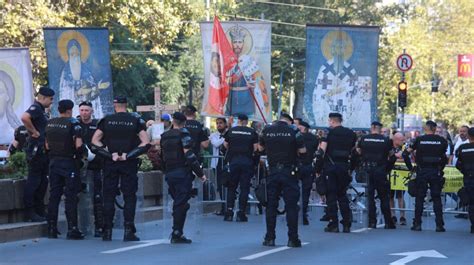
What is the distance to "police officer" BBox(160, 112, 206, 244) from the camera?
50.9 ft

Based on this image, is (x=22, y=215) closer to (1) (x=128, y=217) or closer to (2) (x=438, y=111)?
(1) (x=128, y=217)

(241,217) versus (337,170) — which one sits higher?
(337,170)

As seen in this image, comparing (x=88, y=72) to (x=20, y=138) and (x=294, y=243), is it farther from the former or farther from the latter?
(x=294, y=243)

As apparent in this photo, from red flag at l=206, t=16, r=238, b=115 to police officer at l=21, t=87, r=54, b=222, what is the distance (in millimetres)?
5260

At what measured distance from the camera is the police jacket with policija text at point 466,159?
18.7 m

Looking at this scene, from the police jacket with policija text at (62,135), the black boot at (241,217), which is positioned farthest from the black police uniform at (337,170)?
the police jacket with policija text at (62,135)

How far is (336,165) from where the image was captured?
18031 millimetres

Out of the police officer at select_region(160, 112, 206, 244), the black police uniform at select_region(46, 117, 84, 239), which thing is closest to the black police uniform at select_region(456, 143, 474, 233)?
the police officer at select_region(160, 112, 206, 244)

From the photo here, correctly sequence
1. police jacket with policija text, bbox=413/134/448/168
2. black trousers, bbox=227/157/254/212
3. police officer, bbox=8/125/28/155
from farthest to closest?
black trousers, bbox=227/157/254/212
police jacket with policija text, bbox=413/134/448/168
police officer, bbox=8/125/28/155

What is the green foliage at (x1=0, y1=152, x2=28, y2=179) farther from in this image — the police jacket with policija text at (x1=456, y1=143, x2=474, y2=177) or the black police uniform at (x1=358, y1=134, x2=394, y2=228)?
the police jacket with policija text at (x1=456, y1=143, x2=474, y2=177)

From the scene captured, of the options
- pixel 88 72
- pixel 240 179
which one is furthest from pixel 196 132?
pixel 88 72

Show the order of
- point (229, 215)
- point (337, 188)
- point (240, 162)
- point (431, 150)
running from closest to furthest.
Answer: point (337, 188)
point (431, 150)
point (240, 162)
point (229, 215)

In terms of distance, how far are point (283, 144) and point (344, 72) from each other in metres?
4.75

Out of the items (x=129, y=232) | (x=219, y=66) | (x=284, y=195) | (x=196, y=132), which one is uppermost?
(x=219, y=66)
